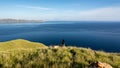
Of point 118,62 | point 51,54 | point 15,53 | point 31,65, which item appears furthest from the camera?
point 15,53

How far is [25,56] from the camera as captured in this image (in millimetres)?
17375

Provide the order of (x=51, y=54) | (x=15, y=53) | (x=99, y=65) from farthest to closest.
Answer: (x=15, y=53) → (x=51, y=54) → (x=99, y=65)

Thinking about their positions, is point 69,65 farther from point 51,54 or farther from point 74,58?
point 51,54

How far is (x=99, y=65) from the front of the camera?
10.5 meters

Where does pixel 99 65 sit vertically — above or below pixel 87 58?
above

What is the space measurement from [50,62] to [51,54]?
1.29 m

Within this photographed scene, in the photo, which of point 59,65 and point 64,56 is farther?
point 64,56

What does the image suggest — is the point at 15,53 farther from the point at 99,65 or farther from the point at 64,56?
the point at 99,65

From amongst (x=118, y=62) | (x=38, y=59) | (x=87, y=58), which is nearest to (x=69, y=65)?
(x=87, y=58)

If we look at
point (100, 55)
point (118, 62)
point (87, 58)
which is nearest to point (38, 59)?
point (87, 58)

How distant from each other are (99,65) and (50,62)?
6472mm

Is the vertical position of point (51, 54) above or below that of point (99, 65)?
below

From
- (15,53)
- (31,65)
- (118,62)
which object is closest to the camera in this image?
(118,62)

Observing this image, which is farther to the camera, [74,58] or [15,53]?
[15,53]
